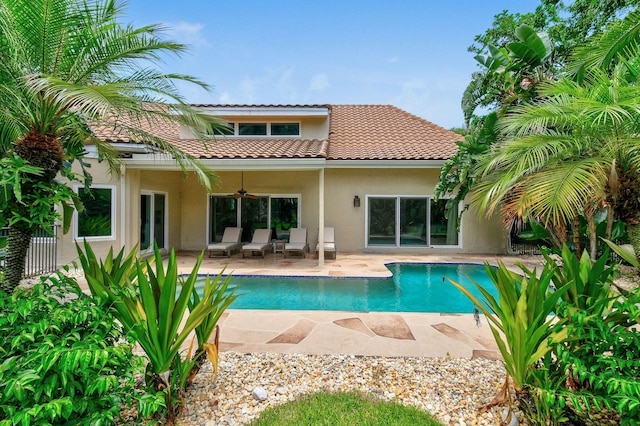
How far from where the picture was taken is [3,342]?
254cm

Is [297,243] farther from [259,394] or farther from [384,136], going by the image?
[259,394]

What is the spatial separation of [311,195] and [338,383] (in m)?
11.5

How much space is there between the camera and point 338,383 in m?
3.98

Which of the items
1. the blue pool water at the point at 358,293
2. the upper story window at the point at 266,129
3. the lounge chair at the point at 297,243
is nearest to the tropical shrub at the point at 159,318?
the blue pool water at the point at 358,293

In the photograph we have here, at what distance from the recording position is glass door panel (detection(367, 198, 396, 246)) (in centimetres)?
1458

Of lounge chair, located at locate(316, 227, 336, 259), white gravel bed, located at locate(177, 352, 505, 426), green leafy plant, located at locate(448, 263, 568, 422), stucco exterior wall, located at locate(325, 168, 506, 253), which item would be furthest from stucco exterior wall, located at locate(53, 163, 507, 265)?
green leafy plant, located at locate(448, 263, 568, 422)

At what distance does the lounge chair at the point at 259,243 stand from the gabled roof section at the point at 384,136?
4.41 m

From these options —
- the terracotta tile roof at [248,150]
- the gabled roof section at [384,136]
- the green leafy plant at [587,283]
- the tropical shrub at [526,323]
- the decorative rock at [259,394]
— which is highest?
the gabled roof section at [384,136]

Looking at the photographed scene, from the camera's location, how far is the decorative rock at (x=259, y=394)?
11.9ft

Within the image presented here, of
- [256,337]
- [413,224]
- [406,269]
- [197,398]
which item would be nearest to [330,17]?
[413,224]

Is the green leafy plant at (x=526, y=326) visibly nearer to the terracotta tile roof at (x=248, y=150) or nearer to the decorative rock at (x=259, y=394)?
the decorative rock at (x=259, y=394)

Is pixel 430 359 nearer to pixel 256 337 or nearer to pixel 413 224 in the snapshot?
pixel 256 337

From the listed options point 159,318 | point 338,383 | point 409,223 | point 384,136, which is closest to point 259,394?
point 338,383

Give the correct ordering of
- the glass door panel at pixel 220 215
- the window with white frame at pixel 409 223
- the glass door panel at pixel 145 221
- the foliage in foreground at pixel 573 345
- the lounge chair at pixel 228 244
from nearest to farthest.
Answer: the foliage in foreground at pixel 573 345
the glass door panel at pixel 145 221
the lounge chair at pixel 228 244
the window with white frame at pixel 409 223
the glass door panel at pixel 220 215
